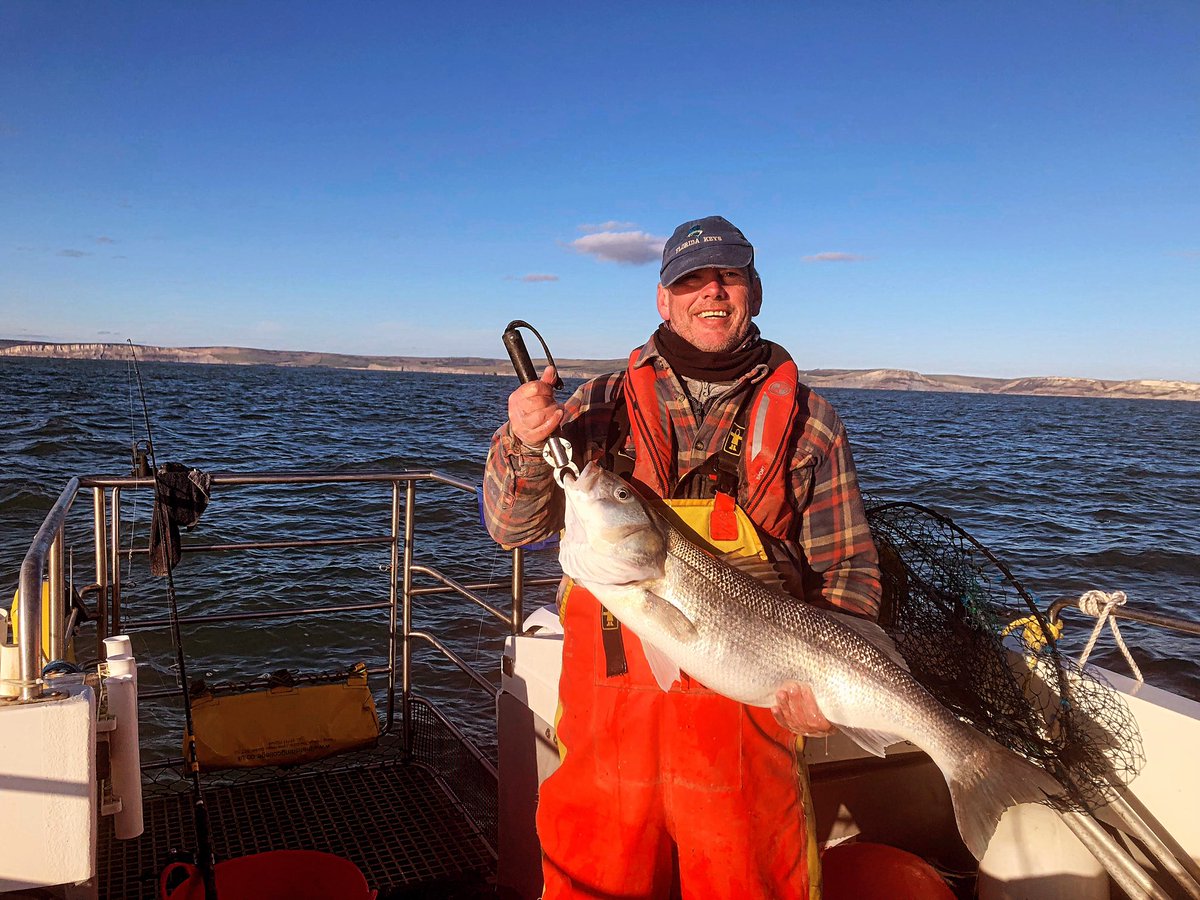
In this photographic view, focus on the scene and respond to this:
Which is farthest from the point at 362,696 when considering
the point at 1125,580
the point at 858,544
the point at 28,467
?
the point at 28,467

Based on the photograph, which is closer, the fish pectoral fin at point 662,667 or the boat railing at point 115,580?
the boat railing at point 115,580

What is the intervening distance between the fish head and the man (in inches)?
7.6

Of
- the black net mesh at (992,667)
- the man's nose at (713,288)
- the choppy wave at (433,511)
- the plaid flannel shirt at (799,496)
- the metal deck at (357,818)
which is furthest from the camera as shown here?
the choppy wave at (433,511)

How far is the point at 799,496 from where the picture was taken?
325cm

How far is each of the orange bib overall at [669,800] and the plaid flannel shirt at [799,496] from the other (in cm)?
60

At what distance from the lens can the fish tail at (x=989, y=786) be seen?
2.83 m

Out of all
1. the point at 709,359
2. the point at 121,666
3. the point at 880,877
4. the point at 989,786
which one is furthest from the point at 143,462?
the point at 989,786

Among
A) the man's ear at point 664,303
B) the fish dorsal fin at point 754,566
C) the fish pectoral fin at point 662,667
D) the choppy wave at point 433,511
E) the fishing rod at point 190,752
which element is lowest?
the choppy wave at point 433,511

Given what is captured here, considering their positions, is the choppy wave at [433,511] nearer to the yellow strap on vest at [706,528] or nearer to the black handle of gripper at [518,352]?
the black handle of gripper at [518,352]

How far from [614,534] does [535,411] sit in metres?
0.51

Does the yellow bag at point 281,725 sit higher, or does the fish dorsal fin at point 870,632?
the fish dorsal fin at point 870,632

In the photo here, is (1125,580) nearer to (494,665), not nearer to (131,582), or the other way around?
(494,665)

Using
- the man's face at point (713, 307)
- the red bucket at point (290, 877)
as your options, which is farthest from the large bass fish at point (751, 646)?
the red bucket at point (290, 877)

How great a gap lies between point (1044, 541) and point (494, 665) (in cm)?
1278
